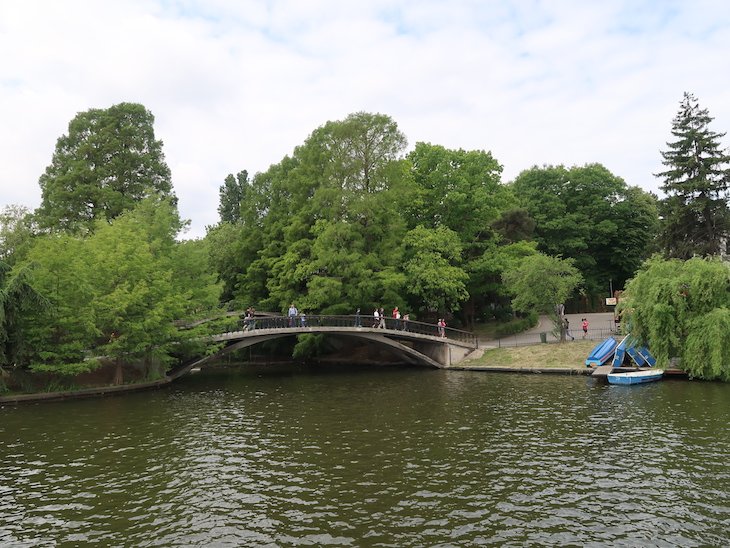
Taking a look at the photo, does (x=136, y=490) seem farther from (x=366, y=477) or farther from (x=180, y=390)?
(x=180, y=390)

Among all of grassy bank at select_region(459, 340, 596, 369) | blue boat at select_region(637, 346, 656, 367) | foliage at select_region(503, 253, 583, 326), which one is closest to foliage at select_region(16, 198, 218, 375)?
grassy bank at select_region(459, 340, 596, 369)

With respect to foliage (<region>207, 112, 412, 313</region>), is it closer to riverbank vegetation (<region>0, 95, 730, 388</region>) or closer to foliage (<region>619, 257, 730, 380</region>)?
riverbank vegetation (<region>0, 95, 730, 388</region>)

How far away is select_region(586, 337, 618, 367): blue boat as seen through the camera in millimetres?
30297

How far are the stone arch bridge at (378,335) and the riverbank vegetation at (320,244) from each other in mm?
1843

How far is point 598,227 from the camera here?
57594 millimetres

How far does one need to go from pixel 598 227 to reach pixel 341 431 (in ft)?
159

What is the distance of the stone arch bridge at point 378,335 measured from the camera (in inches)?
1331

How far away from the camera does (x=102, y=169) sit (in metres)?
45.9

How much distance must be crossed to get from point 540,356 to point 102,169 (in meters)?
38.7

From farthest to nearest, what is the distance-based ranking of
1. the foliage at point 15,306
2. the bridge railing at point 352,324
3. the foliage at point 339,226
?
the foliage at point 339,226
the bridge railing at point 352,324
the foliage at point 15,306

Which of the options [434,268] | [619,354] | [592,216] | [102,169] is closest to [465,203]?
[434,268]

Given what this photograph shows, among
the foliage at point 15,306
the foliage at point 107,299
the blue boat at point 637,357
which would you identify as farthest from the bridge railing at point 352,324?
the foliage at point 15,306

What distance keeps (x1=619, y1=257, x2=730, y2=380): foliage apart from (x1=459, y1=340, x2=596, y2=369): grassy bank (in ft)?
15.7

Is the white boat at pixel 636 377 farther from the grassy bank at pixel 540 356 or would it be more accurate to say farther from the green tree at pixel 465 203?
the green tree at pixel 465 203
